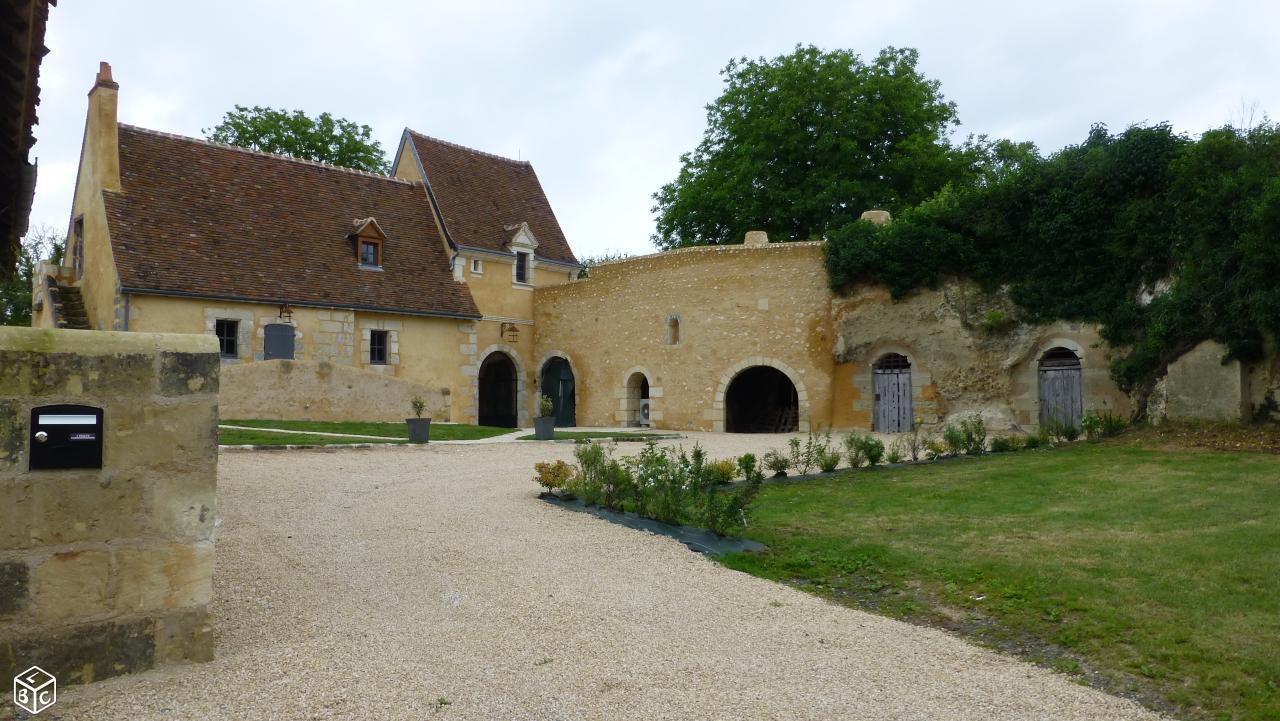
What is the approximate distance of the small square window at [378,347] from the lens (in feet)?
75.3

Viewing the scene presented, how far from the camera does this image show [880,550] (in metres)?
7.03

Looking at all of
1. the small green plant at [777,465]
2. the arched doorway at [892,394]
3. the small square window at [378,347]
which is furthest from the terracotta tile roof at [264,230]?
the small green plant at [777,465]

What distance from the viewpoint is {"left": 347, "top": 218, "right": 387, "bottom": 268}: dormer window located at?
23.2 meters

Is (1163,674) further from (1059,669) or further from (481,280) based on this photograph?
(481,280)

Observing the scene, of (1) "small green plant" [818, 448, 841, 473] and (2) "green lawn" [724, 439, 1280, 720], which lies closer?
(2) "green lawn" [724, 439, 1280, 720]

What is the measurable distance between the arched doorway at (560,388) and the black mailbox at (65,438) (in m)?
22.8

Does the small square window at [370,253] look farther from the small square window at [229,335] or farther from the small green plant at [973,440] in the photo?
the small green plant at [973,440]

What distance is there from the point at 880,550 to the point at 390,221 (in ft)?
67.9

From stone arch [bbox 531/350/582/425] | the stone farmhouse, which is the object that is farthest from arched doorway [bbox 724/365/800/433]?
stone arch [bbox 531/350/582/425]

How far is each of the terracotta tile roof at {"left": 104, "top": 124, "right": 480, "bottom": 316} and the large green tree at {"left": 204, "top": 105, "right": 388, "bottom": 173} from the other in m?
7.90

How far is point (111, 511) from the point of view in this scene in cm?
397

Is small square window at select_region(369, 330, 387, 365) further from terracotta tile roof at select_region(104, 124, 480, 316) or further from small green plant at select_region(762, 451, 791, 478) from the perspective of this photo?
small green plant at select_region(762, 451, 791, 478)

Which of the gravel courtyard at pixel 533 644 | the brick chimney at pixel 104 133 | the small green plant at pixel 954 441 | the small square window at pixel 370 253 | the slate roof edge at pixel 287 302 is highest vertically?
the brick chimney at pixel 104 133

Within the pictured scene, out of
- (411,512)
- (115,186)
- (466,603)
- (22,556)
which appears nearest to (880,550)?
(466,603)
